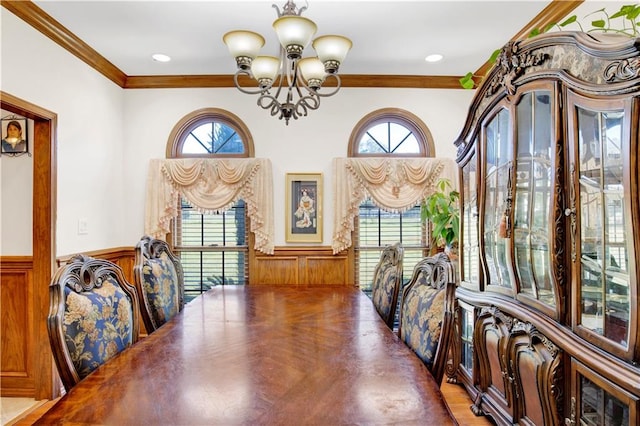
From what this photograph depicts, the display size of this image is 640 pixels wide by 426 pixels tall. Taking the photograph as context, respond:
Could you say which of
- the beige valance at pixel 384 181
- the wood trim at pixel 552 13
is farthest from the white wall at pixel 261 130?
the wood trim at pixel 552 13

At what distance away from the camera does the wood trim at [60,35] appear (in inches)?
98.0

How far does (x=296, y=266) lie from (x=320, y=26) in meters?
2.23

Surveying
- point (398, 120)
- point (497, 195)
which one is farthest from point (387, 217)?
point (497, 195)

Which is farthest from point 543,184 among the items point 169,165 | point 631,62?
point 169,165

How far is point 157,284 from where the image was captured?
2.24 metres

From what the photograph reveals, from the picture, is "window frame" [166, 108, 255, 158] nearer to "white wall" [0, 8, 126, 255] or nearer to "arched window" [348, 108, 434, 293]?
"white wall" [0, 8, 126, 255]

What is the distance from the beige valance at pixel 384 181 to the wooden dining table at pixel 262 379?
1841 millimetres

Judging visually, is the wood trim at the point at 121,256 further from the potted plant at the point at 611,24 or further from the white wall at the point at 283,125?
the potted plant at the point at 611,24

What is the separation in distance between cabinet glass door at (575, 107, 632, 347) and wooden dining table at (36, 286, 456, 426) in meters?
0.76

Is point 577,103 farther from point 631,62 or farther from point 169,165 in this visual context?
point 169,165

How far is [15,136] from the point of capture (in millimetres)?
2859

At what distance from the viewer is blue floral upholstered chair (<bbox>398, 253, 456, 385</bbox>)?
143cm

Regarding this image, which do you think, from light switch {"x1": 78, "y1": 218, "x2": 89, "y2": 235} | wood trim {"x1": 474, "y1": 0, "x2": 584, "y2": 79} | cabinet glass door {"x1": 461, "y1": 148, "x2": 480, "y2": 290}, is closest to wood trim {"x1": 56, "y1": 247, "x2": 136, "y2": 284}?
light switch {"x1": 78, "y1": 218, "x2": 89, "y2": 235}

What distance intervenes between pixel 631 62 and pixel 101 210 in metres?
3.91
